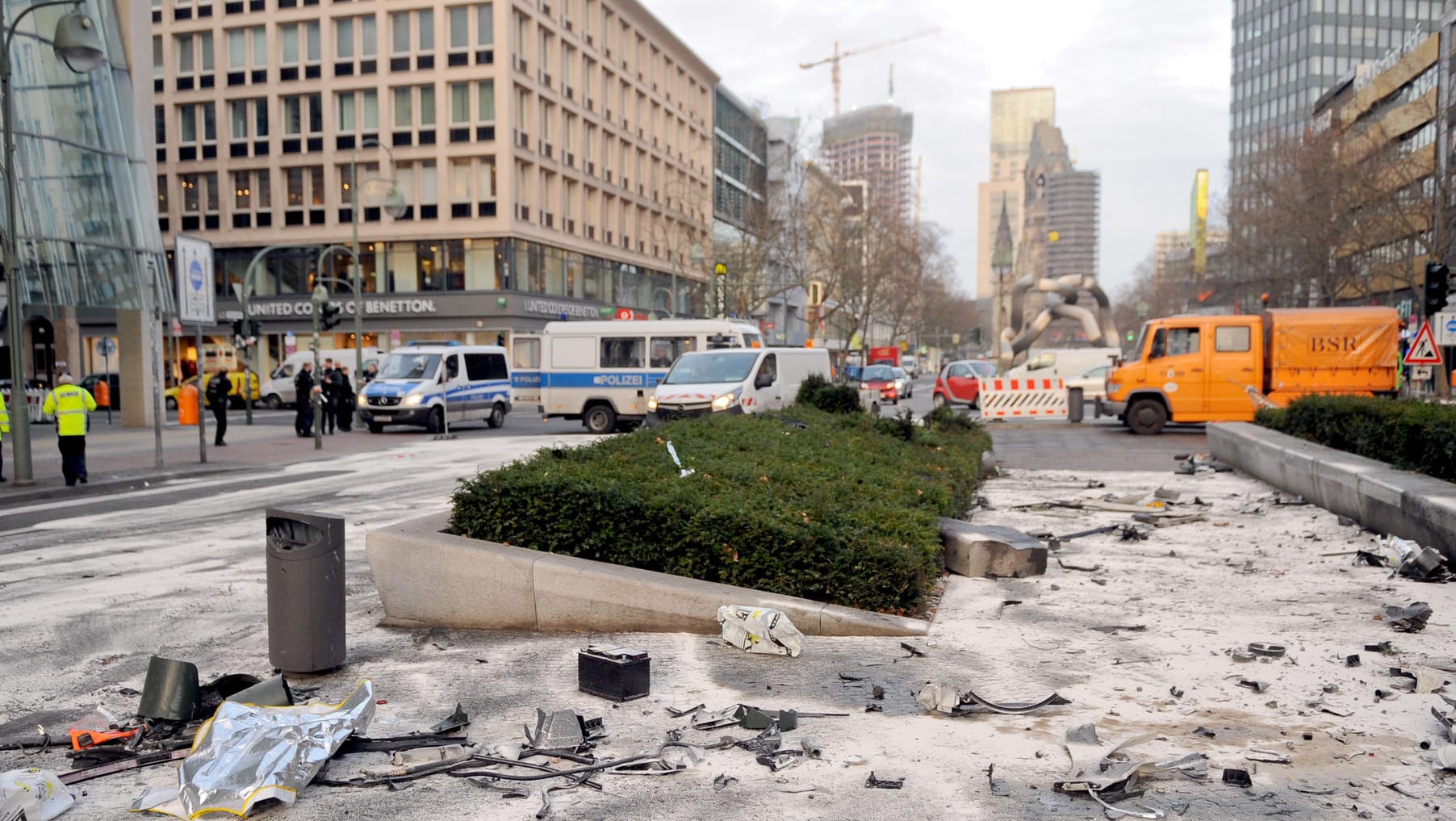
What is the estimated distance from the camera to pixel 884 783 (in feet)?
13.4

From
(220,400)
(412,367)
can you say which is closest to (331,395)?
(412,367)

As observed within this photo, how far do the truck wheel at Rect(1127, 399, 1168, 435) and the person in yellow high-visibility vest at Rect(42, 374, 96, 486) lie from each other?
20.0m

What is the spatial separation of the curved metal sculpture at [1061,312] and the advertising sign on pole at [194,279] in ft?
108

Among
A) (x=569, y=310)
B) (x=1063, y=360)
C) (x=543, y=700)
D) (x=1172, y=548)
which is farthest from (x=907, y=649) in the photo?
(x=569, y=310)

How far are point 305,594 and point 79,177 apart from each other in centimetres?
2363

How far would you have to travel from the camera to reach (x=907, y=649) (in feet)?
19.2

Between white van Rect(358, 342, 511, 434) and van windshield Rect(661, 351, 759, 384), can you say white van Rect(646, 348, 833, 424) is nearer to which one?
van windshield Rect(661, 351, 759, 384)

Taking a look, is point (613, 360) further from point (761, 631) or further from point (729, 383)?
point (761, 631)

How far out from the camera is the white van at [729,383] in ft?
64.8

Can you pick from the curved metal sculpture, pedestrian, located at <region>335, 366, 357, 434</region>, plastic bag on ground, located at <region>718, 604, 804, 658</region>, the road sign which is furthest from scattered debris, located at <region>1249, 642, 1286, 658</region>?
the curved metal sculpture

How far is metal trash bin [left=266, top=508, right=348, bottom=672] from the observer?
18.3 feet

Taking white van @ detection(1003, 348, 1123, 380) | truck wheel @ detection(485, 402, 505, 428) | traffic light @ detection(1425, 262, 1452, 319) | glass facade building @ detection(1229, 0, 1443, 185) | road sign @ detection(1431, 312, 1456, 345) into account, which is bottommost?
truck wheel @ detection(485, 402, 505, 428)

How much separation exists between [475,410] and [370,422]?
2702 mm

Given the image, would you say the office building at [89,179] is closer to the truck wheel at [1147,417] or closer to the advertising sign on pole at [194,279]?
the advertising sign on pole at [194,279]
